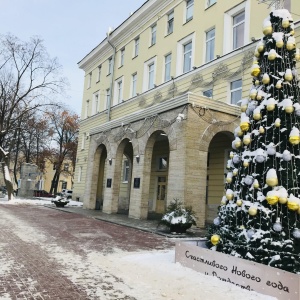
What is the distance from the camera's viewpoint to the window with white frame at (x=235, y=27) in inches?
686

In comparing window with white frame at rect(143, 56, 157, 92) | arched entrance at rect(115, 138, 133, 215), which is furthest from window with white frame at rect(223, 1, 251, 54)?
arched entrance at rect(115, 138, 133, 215)

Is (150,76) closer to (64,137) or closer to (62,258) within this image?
(62,258)

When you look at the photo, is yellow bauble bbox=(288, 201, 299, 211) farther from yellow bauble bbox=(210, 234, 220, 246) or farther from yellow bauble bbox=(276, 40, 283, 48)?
yellow bauble bbox=(276, 40, 283, 48)

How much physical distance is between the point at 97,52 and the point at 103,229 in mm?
24163

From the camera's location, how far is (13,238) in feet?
32.7

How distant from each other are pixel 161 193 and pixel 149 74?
30.4ft

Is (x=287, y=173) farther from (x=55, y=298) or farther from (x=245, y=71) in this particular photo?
(x=245, y=71)

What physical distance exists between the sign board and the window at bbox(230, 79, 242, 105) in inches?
475

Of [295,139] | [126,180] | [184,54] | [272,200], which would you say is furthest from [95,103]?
[272,200]

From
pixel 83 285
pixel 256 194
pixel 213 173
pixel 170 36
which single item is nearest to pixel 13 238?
pixel 83 285

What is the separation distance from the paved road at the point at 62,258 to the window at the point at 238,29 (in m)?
11.6

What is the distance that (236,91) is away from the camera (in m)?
17.4

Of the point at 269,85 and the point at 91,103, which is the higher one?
the point at 91,103

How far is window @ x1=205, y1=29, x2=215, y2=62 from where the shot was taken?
63.2 feet
